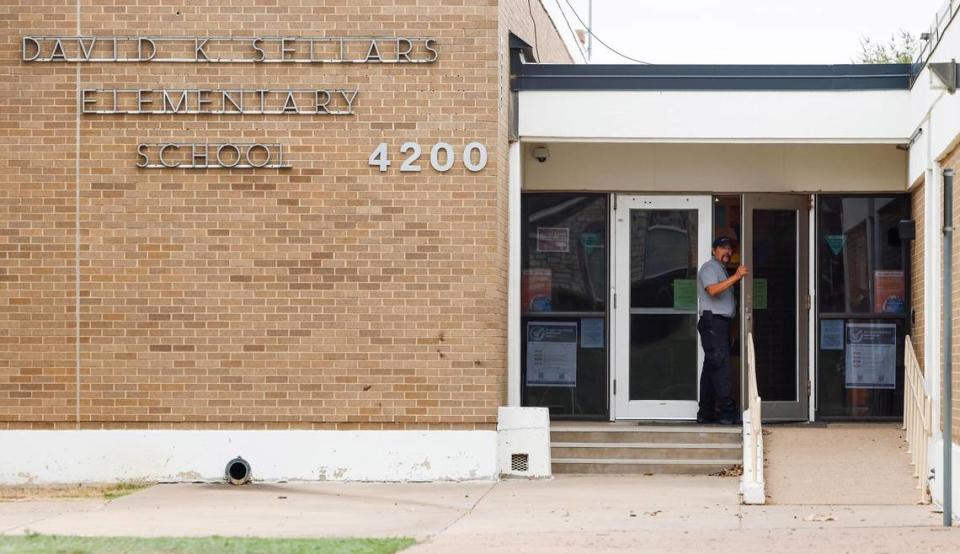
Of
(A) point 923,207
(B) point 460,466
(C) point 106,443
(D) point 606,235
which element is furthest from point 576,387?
(C) point 106,443

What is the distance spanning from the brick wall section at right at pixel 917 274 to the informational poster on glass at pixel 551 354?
3.44 m

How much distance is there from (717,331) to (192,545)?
6.96 m

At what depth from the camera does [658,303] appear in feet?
53.0

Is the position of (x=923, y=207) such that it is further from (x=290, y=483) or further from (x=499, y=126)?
(x=290, y=483)

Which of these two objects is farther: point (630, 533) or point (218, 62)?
point (218, 62)

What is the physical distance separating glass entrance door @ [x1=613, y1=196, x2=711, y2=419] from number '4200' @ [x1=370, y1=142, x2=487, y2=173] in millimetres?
2795

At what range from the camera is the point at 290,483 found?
13.8m

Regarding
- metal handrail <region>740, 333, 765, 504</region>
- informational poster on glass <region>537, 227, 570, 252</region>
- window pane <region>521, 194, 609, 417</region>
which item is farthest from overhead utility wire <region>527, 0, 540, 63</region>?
metal handrail <region>740, 333, 765, 504</region>

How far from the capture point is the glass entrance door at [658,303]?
16047 mm

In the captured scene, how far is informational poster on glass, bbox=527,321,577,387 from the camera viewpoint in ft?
53.2

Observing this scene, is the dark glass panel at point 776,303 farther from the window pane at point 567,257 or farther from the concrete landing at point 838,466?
the window pane at point 567,257

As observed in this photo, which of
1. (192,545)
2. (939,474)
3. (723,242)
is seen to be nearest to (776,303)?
(723,242)

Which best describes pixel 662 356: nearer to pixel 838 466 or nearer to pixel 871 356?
pixel 871 356

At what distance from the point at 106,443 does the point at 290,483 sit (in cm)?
168
